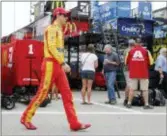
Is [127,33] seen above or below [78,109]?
above

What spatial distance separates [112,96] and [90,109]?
1795mm

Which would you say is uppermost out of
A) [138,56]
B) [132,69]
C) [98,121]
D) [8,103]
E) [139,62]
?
[138,56]

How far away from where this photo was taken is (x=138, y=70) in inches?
504

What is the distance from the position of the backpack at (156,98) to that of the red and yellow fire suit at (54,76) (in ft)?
18.5

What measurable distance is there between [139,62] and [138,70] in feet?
0.73

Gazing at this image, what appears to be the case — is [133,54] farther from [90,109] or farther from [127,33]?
[127,33]

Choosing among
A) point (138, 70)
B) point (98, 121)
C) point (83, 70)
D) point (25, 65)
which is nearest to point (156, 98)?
point (138, 70)

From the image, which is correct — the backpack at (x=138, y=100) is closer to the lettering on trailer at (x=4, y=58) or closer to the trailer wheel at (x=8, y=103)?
the trailer wheel at (x=8, y=103)

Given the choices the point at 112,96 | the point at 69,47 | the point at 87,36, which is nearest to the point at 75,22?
the point at 69,47

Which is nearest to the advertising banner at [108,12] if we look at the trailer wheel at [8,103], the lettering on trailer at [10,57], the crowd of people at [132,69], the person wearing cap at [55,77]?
the crowd of people at [132,69]

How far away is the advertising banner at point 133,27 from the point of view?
70.1 feet

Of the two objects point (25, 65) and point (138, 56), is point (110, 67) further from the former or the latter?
point (25, 65)

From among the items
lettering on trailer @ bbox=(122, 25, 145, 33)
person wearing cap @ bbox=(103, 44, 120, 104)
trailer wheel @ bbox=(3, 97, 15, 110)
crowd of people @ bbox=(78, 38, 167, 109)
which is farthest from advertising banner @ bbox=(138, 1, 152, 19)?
trailer wheel @ bbox=(3, 97, 15, 110)

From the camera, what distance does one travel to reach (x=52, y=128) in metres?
8.73
